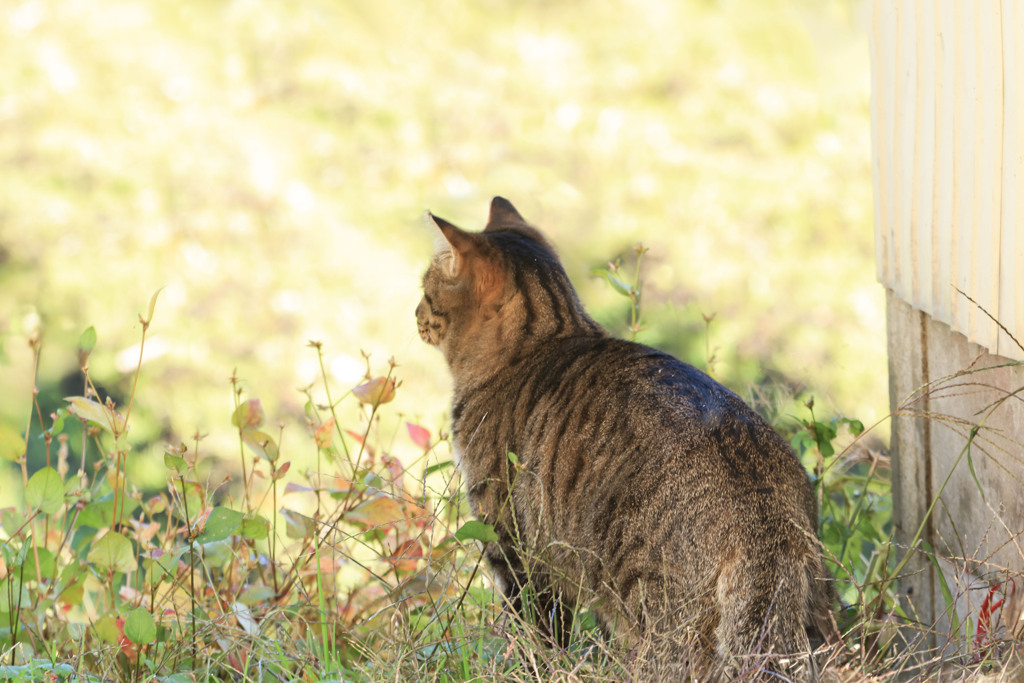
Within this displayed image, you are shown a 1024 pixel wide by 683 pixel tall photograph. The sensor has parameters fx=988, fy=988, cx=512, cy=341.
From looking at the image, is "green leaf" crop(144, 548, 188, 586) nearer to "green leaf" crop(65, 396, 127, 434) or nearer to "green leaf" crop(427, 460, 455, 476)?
"green leaf" crop(65, 396, 127, 434)

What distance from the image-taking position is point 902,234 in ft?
5.02

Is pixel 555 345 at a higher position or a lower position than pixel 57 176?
lower

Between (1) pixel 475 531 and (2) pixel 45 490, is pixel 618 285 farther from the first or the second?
(2) pixel 45 490

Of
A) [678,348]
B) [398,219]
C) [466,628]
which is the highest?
[398,219]

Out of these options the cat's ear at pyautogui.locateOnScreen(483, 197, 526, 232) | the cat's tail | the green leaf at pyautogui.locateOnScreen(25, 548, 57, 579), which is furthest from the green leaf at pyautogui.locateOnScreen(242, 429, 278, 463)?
the cat's tail

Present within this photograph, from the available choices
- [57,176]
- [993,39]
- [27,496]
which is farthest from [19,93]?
[993,39]

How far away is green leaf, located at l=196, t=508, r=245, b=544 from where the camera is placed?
145 cm

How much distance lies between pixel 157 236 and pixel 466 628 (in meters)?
3.24

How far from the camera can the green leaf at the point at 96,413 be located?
137 cm

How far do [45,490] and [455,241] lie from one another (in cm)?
70

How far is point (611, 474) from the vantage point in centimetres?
133

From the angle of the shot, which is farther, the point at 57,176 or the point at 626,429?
the point at 57,176

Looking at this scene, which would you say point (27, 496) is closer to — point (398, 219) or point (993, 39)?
point (993, 39)

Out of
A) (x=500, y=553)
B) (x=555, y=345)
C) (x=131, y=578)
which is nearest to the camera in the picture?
(x=500, y=553)
